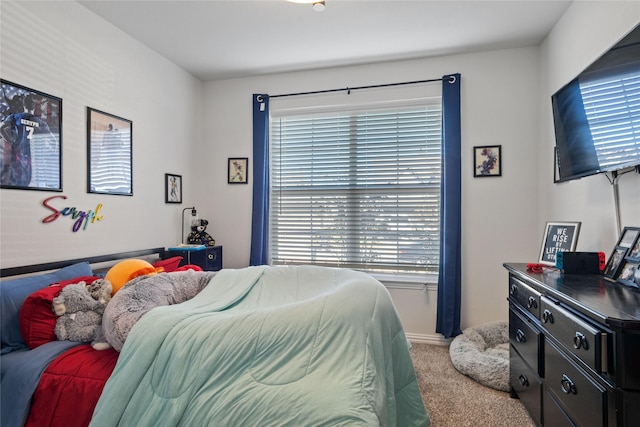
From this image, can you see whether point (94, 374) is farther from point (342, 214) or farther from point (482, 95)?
point (482, 95)

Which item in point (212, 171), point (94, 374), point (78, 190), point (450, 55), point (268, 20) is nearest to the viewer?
point (94, 374)

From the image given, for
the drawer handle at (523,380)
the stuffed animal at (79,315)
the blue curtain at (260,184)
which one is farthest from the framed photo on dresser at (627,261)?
the blue curtain at (260,184)

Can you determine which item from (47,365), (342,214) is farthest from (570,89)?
(47,365)

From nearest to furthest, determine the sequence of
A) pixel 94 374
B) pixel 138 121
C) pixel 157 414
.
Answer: pixel 157 414 < pixel 94 374 < pixel 138 121

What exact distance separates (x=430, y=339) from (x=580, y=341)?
2084 mm

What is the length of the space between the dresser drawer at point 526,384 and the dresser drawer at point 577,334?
0.39 m

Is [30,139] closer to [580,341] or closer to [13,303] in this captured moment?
[13,303]

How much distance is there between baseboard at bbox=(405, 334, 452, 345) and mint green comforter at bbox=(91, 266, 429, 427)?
1.77 meters

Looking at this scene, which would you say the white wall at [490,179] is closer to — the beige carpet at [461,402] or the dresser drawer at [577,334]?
the beige carpet at [461,402]

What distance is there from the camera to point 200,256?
3.30m

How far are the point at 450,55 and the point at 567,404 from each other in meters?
2.94

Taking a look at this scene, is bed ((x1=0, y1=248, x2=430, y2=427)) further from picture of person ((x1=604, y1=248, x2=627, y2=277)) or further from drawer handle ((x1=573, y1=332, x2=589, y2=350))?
picture of person ((x1=604, y1=248, x2=627, y2=277))

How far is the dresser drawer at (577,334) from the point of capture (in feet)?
3.77

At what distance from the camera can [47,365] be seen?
1.56m
